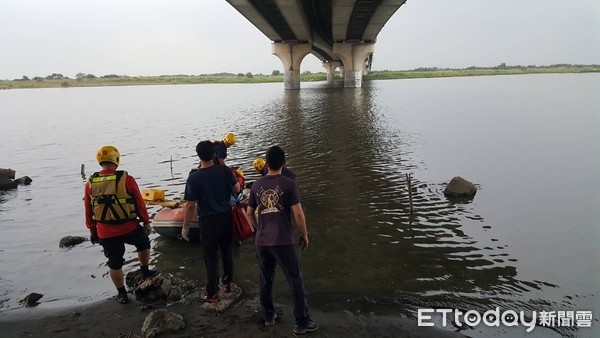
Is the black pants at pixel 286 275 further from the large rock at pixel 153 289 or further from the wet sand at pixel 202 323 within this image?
the large rock at pixel 153 289

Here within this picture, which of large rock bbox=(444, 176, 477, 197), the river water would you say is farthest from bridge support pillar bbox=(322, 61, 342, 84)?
large rock bbox=(444, 176, 477, 197)

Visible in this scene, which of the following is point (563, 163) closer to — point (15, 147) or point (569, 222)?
point (569, 222)

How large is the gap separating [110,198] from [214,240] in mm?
1480

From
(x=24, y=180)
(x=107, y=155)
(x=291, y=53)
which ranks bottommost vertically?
(x=24, y=180)

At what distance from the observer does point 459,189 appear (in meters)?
11.1

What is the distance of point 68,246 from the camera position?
872 centimetres

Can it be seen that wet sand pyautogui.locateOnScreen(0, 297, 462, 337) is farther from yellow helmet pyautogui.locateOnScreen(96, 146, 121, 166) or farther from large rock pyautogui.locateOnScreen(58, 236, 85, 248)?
large rock pyautogui.locateOnScreen(58, 236, 85, 248)

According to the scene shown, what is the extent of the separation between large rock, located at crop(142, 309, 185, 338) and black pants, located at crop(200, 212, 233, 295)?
74 centimetres

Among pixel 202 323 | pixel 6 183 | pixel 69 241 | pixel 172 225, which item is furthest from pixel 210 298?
pixel 6 183

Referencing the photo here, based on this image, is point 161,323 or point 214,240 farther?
point 214,240

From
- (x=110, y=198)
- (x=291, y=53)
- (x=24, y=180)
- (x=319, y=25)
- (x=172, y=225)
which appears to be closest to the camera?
(x=110, y=198)

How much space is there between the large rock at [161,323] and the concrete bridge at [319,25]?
32.9 meters

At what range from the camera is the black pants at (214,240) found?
214 inches

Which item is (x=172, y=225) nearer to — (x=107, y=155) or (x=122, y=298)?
(x=122, y=298)
